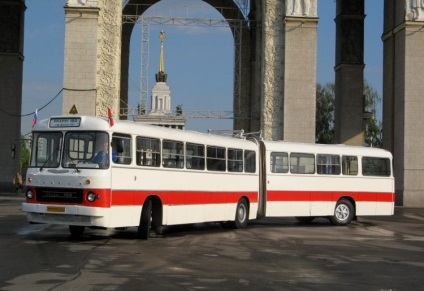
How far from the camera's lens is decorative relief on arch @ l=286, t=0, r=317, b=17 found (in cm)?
3547

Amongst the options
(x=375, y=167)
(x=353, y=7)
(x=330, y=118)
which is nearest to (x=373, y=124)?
(x=330, y=118)

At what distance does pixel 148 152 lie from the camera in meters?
18.1

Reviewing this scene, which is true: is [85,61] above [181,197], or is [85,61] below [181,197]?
above

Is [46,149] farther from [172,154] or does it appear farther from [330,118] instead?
[330,118]

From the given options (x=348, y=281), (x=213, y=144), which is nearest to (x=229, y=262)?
(x=348, y=281)

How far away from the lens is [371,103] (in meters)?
84.8

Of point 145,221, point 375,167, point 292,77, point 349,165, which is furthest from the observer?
point 292,77

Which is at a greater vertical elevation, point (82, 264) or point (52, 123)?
point (52, 123)

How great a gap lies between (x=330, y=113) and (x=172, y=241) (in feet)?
224

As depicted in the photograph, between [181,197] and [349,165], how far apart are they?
28.1ft

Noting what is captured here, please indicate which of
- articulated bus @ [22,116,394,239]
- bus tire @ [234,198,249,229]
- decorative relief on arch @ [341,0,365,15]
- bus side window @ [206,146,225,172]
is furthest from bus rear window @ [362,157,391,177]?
decorative relief on arch @ [341,0,365,15]

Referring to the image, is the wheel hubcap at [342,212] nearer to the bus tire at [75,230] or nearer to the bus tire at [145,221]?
the bus tire at [145,221]

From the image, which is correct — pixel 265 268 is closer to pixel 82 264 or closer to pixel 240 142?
pixel 82 264

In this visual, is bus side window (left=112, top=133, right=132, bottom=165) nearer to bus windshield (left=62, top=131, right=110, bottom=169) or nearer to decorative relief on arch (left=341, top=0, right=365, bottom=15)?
bus windshield (left=62, top=131, right=110, bottom=169)
